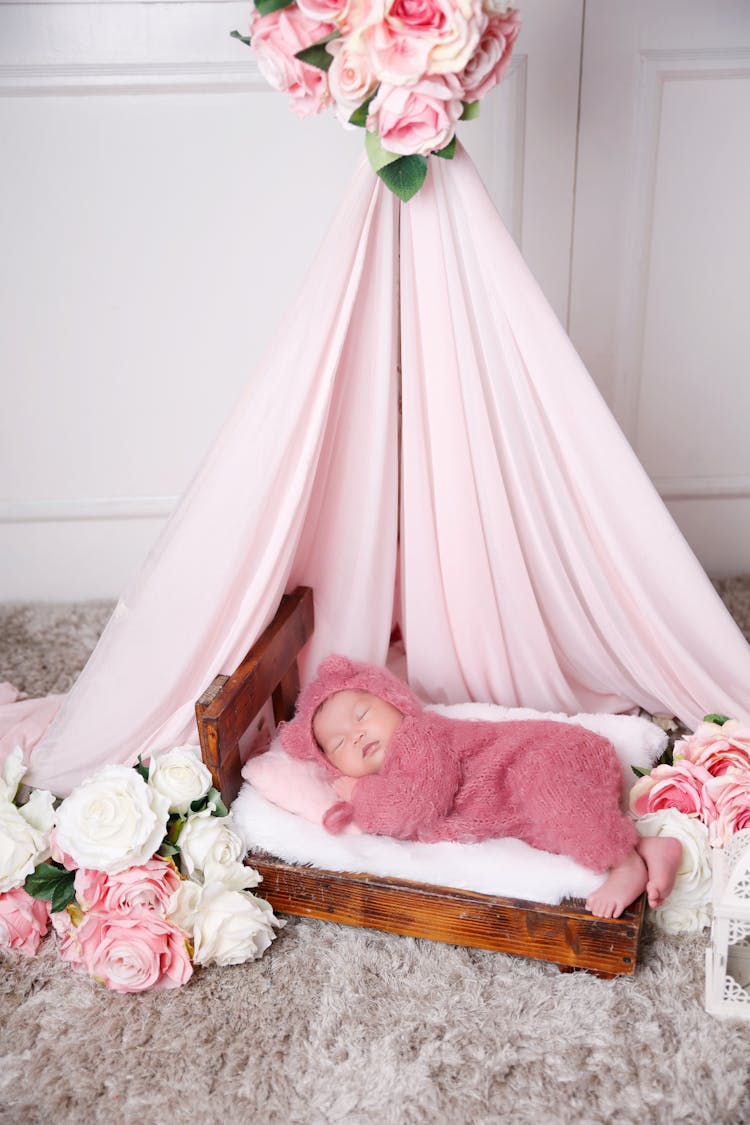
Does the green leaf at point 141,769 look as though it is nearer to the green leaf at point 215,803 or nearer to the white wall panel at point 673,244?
the green leaf at point 215,803

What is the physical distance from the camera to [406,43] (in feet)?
4.00

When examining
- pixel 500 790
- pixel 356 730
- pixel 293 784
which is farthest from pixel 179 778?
pixel 500 790

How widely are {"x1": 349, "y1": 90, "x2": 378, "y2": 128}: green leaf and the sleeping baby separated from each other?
0.83 metres

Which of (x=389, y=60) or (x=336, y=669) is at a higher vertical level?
(x=389, y=60)

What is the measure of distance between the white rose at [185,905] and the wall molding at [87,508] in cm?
120

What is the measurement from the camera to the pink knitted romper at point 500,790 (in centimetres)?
137

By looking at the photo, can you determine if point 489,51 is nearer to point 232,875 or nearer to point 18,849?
point 232,875

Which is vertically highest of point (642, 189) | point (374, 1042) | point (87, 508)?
point (642, 189)

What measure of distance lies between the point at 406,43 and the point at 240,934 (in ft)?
3.97

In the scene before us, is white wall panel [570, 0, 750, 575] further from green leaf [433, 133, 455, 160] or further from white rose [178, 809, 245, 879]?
white rose [178, 809, 245, 879]

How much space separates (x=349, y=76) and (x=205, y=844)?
1.08 metres

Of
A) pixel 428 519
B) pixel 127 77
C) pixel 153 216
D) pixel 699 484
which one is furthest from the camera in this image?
pixel 699 484

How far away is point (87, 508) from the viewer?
7.95 ft

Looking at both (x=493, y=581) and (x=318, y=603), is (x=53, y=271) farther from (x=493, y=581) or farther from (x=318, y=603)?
(x=493, y=581)
